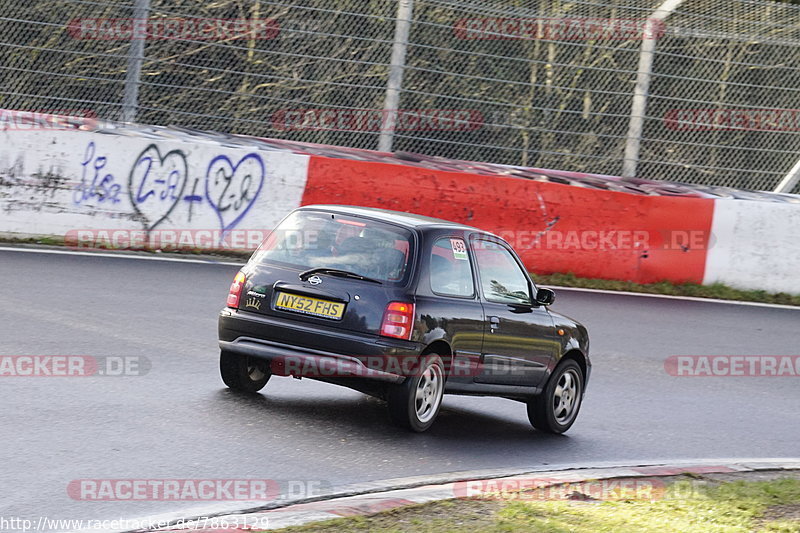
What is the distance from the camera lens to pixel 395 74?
16.3 m

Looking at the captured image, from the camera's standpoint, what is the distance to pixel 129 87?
51.1ft

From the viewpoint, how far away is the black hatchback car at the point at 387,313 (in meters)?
8.04

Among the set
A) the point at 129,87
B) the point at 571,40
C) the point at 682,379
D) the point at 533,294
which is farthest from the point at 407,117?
the point at 533,294

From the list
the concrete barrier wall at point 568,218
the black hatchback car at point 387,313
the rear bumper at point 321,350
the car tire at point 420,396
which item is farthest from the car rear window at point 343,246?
the concrete barrier wall at point 568,218

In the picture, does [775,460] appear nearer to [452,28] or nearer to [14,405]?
[14,405]

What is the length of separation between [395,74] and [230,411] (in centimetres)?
881

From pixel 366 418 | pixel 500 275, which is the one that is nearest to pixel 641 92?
pixel 500 275

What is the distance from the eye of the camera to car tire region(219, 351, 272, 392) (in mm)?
8844

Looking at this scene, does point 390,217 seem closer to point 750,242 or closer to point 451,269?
point 451,269

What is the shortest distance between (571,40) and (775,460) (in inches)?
360

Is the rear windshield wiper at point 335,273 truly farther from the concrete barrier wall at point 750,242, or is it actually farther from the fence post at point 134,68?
the concrete barrier wall at point 750,242

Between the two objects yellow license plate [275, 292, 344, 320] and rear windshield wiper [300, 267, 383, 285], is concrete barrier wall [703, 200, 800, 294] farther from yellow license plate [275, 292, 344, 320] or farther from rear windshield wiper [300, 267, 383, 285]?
yellow license plate [275, 292, 344, 320]

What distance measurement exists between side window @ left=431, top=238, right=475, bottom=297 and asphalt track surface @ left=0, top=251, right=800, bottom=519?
106 centimetres

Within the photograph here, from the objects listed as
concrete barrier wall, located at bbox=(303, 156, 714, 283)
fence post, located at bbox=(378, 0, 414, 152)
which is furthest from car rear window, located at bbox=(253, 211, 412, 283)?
fence post, located at bbox=(378, 0, 414, 152)
